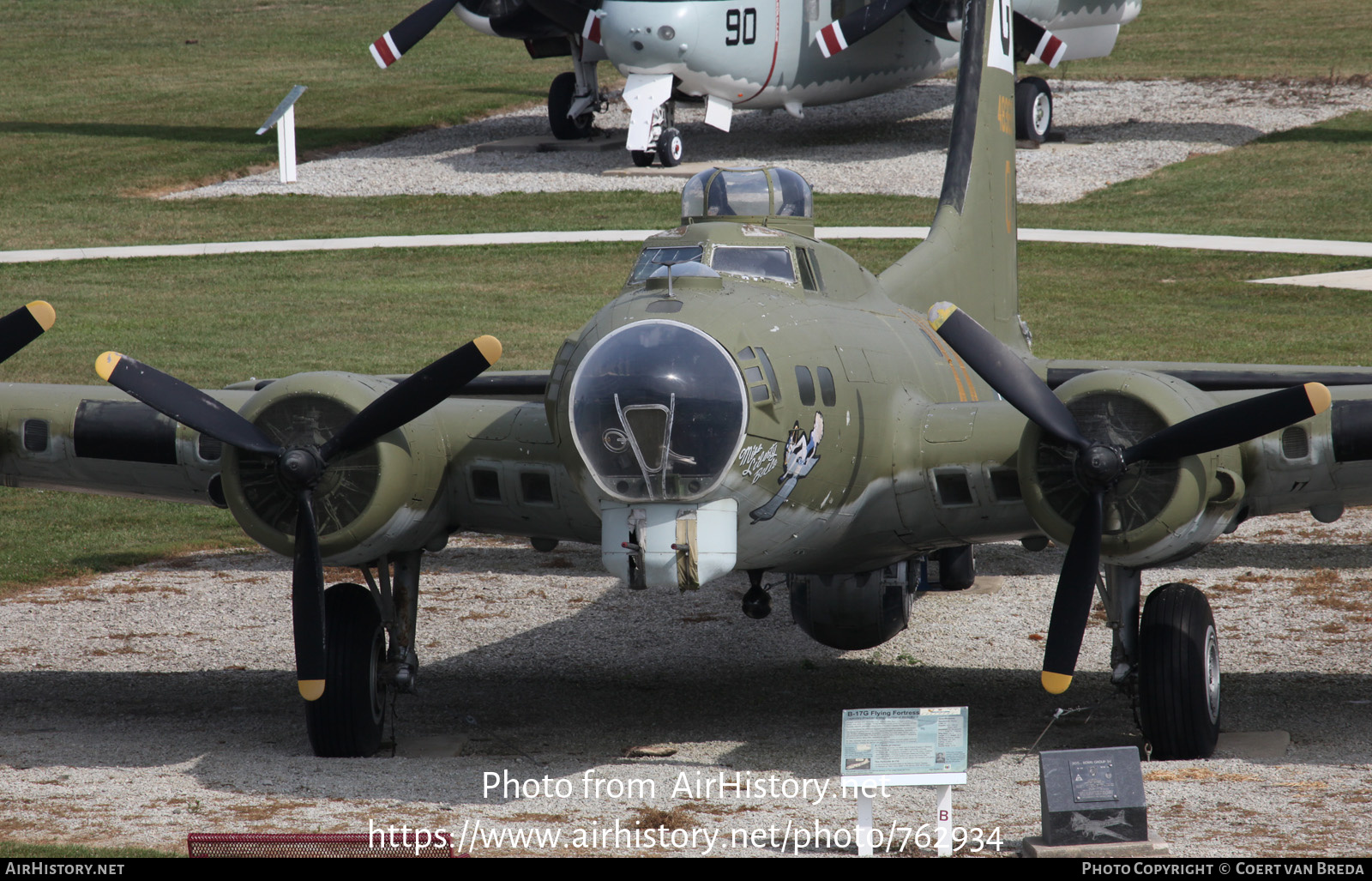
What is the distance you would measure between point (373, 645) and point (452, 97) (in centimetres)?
4502

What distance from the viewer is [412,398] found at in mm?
12031

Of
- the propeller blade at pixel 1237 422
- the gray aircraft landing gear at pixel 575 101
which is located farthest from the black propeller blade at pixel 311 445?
the gray aircraft landing gear at pixel 575 101

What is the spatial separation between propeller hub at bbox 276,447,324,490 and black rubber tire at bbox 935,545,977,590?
256 inches

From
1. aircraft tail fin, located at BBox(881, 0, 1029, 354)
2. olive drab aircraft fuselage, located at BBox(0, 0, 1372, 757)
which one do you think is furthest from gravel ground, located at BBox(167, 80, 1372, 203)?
olive drab aircraft fuselage, located at BBox(0, 0, 1372, 757)

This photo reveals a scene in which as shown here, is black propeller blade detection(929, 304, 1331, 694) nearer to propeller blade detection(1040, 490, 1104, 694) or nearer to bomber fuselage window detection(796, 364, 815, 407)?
propeller blade detection(1040, 490, 1104, 694)

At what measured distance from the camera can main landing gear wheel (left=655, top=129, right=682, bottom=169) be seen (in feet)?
138

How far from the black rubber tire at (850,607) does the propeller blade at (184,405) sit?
190 inches

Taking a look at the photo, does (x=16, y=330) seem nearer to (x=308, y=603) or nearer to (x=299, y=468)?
(x=299, y=468)

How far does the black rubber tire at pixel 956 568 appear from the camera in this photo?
15.7 m

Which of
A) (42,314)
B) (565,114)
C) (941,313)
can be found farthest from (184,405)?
(565,114)

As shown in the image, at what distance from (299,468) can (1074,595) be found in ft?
19.0

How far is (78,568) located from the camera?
1967 cm

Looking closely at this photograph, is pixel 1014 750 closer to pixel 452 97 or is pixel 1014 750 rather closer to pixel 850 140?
pixel 850 140

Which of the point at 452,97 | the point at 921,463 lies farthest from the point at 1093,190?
the point at 921,463
